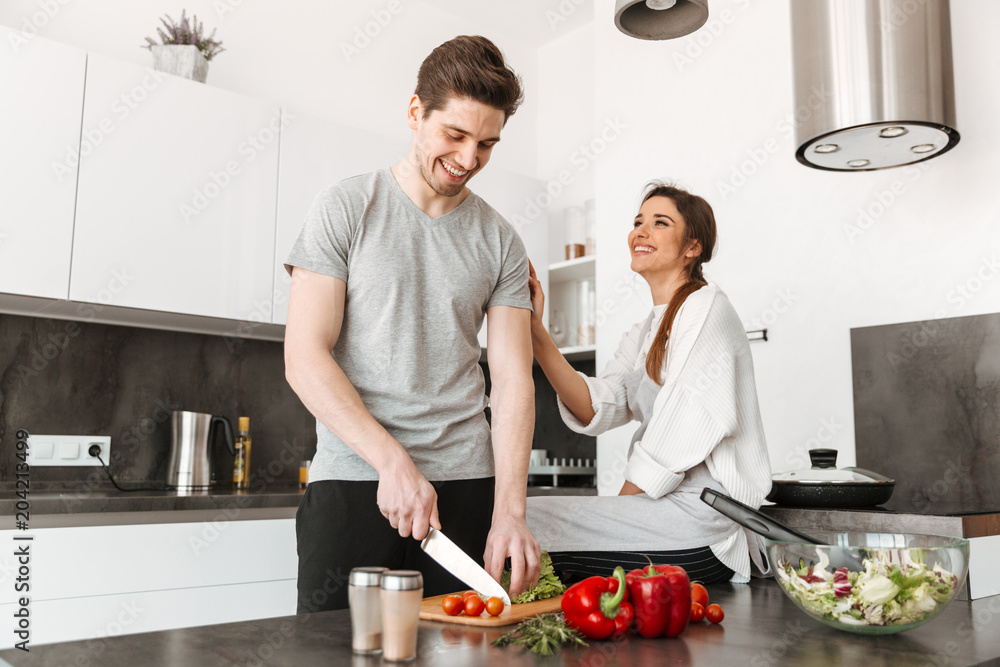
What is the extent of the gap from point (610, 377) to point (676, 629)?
3.48ft

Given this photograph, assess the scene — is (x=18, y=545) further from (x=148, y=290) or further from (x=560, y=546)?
(x=560, y=546)

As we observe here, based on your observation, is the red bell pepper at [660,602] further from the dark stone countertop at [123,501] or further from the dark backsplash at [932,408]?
the dark stone countertop at [123,501]

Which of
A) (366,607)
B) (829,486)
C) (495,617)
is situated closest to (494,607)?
(495,617)

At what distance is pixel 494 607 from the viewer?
3.43 ft

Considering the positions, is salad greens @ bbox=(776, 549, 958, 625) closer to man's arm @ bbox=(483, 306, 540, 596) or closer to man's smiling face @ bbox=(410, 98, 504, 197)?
man's arm @ bbox=(483, 306, 540, 596)

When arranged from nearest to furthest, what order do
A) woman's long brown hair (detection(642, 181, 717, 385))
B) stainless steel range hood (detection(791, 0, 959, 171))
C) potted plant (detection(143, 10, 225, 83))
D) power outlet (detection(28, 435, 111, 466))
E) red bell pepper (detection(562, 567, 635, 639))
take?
1. red bell pepper (detection(562, 567, 635, 639))
2. stainless steel range hood (detection(791, 0, 959, 171))
3. woman's long brown hair (detection(642, 181, 717, 385))
4. power outlet (detection(28, 435, 111, 466))
5. potted plant (detection(143, 10, 225, 83))

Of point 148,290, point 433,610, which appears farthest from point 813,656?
point 148,290

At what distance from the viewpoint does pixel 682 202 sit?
204 centimetres

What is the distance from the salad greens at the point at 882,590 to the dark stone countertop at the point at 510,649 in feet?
0.11

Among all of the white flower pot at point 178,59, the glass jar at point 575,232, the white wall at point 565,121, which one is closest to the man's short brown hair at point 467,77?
→ the white flower pot at point 178,59

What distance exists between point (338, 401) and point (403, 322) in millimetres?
193

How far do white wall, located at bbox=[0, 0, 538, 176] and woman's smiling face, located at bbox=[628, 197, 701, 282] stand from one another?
5.19ft

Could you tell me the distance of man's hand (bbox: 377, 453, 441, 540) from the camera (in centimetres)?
112

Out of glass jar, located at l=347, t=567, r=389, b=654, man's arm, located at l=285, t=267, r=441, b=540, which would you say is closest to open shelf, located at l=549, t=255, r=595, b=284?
man's arm, located at l=285, t=267, r=441, b=540
